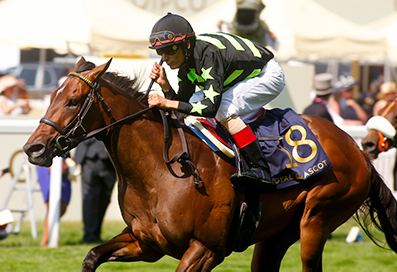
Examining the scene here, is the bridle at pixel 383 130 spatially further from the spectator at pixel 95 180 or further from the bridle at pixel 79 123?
the spectator at pixel 95 180

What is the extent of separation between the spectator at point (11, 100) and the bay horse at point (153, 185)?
18.6 ft

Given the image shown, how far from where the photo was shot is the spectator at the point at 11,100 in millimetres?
8758

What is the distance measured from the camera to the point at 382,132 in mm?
4883

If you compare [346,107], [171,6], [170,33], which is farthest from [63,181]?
[171,6]

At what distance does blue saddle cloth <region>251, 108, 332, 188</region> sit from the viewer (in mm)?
3713

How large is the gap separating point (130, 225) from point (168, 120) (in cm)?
73

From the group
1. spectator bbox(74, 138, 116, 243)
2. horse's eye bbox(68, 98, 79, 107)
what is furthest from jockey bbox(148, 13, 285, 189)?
spectator bbox(74, 138, 116, 243)

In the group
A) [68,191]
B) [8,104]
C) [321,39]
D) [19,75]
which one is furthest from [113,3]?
[19,75]

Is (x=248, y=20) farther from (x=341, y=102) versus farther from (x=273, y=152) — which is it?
(x=273, y=152)

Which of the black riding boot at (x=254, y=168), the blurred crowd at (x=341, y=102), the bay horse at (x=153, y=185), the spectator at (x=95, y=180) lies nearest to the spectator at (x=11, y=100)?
the spectator at (x=95, y=180)

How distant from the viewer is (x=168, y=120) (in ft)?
12.0

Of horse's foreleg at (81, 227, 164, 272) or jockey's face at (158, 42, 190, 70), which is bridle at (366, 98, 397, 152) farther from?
horse's foreleg at (81, 227, 164, 272)

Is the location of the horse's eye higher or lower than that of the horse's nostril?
higher

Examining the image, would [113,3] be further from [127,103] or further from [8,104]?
[127,103]
